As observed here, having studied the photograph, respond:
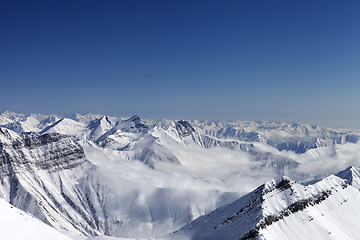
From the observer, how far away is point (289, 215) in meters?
89.6

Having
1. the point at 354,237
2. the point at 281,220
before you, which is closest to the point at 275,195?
the point at 281,220

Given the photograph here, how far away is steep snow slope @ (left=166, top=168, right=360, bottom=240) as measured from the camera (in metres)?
84.4

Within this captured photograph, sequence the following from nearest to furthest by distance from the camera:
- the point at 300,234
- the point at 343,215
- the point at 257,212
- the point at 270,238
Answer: the point at 270,238
the point at 300,234
the point at 257,212
the point at 343,215

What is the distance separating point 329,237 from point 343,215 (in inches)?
984

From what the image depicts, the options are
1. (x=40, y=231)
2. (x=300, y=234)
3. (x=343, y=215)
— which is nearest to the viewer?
(x=40, y=231)

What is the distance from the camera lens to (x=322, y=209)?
102250 mm

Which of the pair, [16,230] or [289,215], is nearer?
[16,230]

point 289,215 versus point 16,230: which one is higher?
point 16,230

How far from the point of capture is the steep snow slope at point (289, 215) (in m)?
84.4

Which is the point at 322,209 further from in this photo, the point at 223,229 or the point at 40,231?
the point at 40,231

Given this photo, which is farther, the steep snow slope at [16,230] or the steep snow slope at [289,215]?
the steep snow slope at [289,215]

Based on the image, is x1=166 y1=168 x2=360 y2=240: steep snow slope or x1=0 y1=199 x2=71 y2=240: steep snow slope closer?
x1=0 y1=199 x2=71 y2=240: steep snow slope

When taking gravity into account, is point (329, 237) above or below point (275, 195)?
below

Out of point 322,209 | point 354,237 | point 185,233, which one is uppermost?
point 322,209
